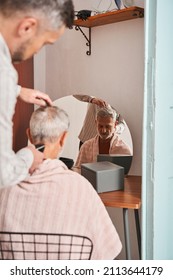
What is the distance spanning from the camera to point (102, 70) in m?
2.32

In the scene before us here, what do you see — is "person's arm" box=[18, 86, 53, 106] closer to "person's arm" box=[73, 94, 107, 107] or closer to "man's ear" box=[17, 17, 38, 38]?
"man's ear" box=[17, 17, 38, 38]

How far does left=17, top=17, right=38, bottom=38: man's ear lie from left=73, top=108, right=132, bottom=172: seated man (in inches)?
40.5

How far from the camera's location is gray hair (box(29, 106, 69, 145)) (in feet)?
5.06

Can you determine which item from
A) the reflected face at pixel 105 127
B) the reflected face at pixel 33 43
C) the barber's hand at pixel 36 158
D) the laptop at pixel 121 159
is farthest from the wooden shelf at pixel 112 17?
the barber's hand at pixel 36 158

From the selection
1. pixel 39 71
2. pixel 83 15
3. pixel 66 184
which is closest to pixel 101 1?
pixel 83 15

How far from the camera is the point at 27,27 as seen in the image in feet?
3.97

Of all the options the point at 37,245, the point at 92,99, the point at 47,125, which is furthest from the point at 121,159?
the point at 37,245

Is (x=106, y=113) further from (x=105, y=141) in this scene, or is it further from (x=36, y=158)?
(x=36, y=158)

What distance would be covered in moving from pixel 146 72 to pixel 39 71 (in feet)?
3.38

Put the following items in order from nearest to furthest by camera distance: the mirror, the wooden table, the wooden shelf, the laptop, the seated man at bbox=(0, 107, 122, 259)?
the seated man at bbox=(0, 107, 122, 259), the wooden table, the wooden shelf, the laptop, the mirror

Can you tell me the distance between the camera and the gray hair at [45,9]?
3.88ft

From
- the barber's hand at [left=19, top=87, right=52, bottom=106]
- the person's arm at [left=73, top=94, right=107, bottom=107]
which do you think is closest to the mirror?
the person's arm at [left=73, top=94, right=107, bottom=107]

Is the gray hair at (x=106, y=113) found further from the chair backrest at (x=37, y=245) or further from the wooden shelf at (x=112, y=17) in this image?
the chair backrest at (x=37, y=245)
